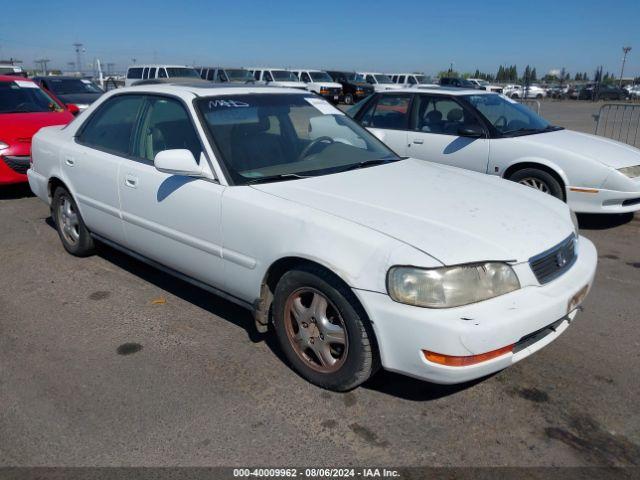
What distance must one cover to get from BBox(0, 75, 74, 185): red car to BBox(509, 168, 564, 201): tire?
19.9 feet

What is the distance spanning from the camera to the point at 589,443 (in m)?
2.68

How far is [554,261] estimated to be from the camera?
3.02 m

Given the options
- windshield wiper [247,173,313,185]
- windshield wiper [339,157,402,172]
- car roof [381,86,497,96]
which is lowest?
windshield wiper [247,173,313,185]

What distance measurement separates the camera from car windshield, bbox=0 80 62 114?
27.7ft

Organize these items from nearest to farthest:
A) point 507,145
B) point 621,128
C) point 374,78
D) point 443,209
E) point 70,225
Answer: point 443,209, point 70,225, point 507,145, point 621,128, point 374,78

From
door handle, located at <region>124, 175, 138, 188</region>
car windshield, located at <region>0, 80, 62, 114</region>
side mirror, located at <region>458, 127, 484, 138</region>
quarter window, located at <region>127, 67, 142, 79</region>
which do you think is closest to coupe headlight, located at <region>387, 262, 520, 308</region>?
door handle, located at <region>124, 175, 138, 188</region>

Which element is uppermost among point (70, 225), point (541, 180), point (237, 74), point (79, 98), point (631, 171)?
point (237, 74)

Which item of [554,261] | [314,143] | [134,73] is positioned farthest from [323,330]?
[134,73]

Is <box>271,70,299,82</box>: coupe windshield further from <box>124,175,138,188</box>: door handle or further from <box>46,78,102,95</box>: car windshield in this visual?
<box>124,175,138,188</box>: door handle

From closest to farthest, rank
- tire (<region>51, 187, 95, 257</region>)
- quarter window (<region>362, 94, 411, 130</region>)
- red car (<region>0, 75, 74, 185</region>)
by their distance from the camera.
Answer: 1. tire (<region>51, 187, 95, 257</region>)
2. red car (<region>0, 75, 74, 185</region>)
3. quarter window (<region>362, 94, 411, 130</region>)

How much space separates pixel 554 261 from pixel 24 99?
27.7 ft

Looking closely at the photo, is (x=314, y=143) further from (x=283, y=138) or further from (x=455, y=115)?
(x=455, y=115)

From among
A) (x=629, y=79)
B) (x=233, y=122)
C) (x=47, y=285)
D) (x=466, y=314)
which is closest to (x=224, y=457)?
(x=466, y=314)

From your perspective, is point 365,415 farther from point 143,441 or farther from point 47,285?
point 47,285
